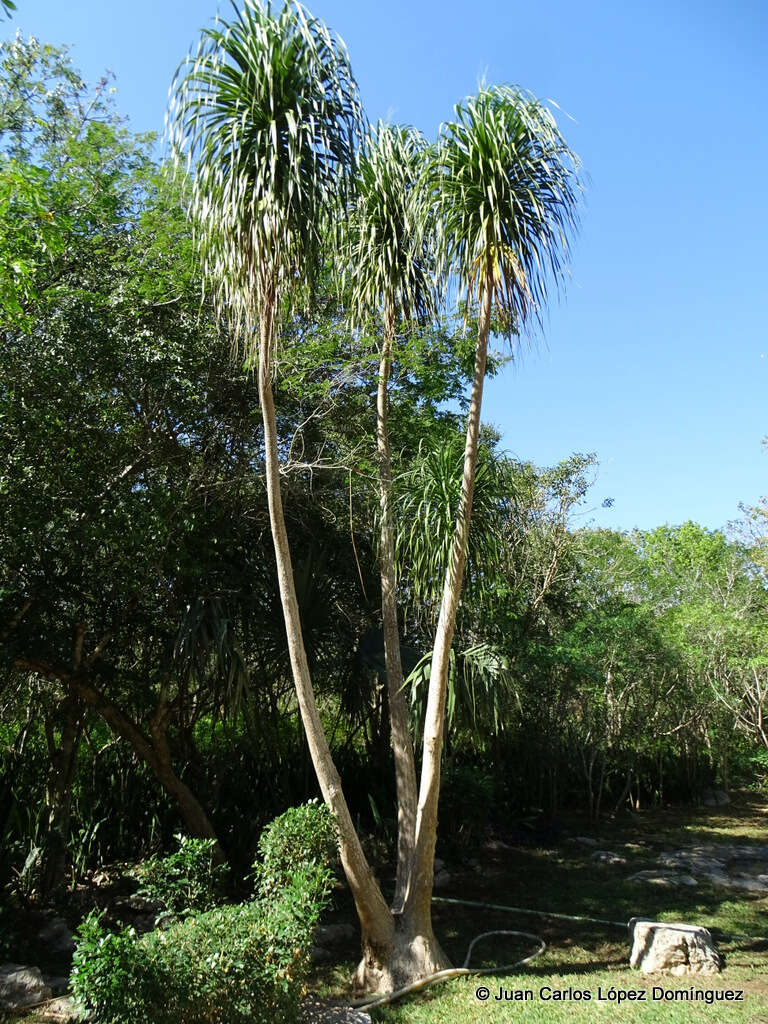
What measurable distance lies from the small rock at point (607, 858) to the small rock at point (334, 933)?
4071 millimetres

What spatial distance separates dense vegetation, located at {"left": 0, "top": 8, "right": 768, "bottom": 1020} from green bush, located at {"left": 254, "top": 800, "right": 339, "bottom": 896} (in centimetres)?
195

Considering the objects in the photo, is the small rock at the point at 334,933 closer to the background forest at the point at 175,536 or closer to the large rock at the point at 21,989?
the background forest at the point at 175,536

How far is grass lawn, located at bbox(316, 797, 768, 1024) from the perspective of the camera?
4.56 metres

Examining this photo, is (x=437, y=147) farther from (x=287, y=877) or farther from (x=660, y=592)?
(x=660, y=592)

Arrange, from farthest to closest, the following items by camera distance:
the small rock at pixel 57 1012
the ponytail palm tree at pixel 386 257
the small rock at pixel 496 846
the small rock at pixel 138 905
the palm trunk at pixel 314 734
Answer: the small rock at pixel 496 846, the small rock at pixel 138 905, the ponytail palm tree at pixel 386 257, the palm trunk at pixel 314 734, the small rock at pixel 57 1012

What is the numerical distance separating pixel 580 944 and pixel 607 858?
11.5ft

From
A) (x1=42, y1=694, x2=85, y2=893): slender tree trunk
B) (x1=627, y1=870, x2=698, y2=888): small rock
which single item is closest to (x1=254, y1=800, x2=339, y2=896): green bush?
(x1=42, y1=694, x2=85, y2=893): slender tree trunk

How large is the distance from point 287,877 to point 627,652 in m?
8.02

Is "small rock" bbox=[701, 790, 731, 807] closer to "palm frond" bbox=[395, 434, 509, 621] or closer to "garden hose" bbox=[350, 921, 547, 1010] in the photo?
"garden hose" bbox=[350, 921, 547, 1010]

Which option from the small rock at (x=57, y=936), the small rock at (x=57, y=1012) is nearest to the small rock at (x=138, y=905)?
the small rock at (x=57, y=936)

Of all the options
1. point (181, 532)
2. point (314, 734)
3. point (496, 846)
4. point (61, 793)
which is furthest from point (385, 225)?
point (496, 846)

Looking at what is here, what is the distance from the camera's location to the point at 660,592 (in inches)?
655

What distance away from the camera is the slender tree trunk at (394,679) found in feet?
18.5

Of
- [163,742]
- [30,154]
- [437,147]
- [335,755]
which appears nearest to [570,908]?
[335,755]
